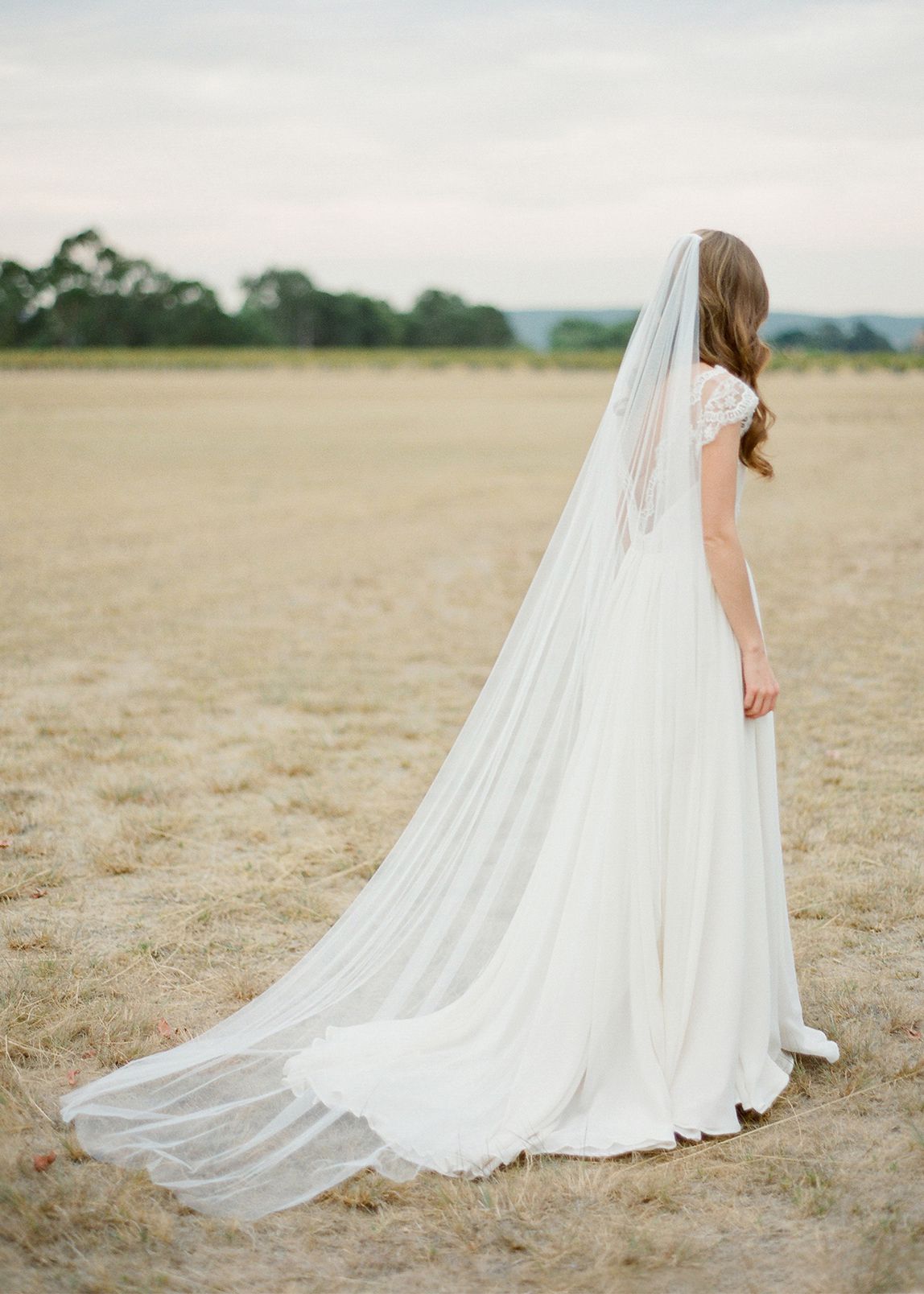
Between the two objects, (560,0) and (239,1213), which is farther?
(560,0)

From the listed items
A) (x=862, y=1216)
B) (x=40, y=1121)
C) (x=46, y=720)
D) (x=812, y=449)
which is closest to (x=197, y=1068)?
(x=40, y=1121)

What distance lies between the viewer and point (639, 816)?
2.82m

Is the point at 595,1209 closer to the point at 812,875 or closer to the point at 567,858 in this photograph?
the point at 567,858

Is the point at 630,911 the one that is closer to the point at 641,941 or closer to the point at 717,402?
the point at 641,941

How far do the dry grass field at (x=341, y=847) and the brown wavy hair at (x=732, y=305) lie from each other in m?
1.77

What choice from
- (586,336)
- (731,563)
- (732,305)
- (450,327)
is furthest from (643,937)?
(450,327)

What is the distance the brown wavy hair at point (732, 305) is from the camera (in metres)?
A: 2.79

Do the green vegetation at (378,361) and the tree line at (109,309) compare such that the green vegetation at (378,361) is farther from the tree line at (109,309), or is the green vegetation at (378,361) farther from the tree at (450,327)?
the tree at (450,327)

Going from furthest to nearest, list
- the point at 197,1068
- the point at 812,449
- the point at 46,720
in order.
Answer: the point at 812,449, the point at 46,720, the point at 197,1068

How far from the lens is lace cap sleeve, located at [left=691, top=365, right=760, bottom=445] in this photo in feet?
9.03

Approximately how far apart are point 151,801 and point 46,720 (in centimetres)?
157

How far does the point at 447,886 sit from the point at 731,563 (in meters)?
1.19

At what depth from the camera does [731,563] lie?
281cm

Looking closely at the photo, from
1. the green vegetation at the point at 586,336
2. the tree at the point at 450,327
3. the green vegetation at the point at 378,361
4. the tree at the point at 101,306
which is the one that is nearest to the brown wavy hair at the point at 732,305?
the green vegetation at the point at 378,361
